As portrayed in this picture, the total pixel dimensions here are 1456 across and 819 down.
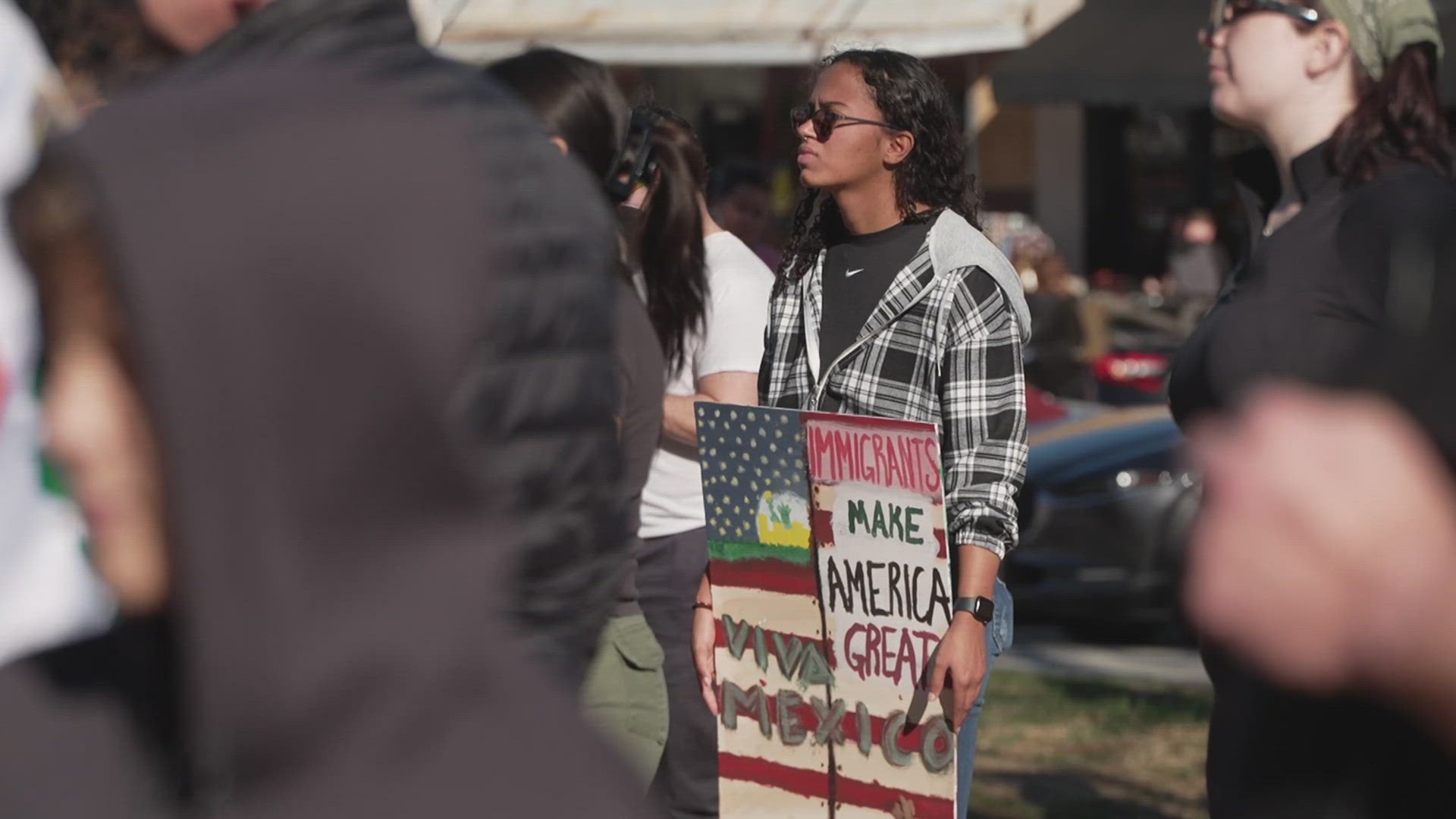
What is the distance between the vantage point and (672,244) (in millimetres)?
4551

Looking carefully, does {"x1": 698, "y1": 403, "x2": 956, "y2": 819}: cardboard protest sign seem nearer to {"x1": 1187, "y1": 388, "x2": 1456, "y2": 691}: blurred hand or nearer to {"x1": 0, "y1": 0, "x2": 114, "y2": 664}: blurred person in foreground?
{"x1": 0, "y1": 0, "x2": 114, "y2": 664}: blurred person in foreground

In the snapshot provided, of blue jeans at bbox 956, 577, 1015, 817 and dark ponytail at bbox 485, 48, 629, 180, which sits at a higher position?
dark ponytail at bbox 485, 48, 629, 180

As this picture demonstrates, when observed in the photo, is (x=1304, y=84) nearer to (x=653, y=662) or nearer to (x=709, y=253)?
(x=653, y=662)

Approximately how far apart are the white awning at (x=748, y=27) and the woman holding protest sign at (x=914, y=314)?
20.3 feet

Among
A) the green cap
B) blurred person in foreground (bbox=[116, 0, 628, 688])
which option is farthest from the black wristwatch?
blurred person in foreground (bbox=[116, 0, 628, 688])

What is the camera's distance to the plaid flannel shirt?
3793 mm

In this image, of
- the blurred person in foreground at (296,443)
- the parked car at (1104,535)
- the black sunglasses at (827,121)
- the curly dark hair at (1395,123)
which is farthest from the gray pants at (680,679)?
the parked car at (1104,535)

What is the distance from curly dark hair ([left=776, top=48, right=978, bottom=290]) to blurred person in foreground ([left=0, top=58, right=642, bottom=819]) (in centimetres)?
272

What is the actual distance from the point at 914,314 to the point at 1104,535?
5.17m

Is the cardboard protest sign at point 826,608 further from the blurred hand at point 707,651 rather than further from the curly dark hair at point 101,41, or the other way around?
the curly dark hair at point 101,41

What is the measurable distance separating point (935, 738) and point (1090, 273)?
755 inches

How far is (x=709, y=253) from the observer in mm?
4695

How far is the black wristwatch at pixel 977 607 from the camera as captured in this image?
3734mm

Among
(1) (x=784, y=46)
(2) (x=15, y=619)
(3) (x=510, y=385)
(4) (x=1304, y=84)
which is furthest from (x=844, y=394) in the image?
(1) (x=784, y=46)
